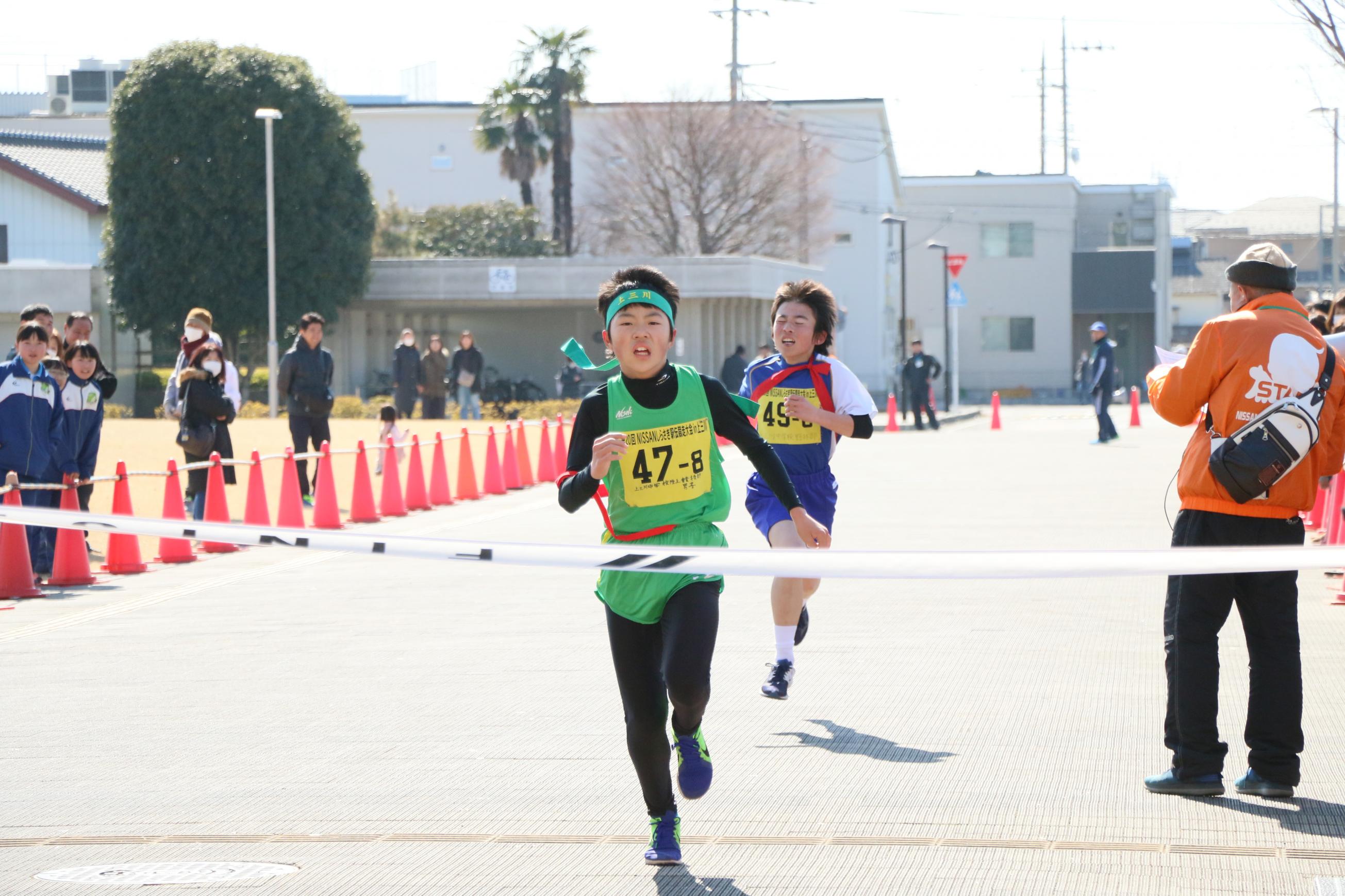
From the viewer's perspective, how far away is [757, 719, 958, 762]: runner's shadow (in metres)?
6.33

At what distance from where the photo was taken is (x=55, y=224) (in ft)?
160

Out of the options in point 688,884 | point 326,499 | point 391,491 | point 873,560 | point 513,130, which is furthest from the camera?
point 513,130

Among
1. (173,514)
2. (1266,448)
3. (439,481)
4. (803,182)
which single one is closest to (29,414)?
(173,514)

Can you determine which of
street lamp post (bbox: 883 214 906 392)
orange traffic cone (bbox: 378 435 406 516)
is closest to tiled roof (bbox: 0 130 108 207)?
street lamp post (bbox: 883 214 906 392)

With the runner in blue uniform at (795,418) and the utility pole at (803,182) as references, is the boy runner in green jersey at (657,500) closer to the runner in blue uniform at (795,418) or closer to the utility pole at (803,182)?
the runner in blue uniform at (795,418)

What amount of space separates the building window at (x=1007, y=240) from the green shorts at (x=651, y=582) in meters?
65.7

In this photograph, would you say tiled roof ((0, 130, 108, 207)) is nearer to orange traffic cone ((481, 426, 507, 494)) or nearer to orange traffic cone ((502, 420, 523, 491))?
orange traffic cone ((502, 420, 523, 491))

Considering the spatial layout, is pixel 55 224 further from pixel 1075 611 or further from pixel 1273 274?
pixel 1273 274

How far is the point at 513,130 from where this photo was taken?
53.3 metres

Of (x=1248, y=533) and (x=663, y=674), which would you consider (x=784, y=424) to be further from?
(x=663, y=674)

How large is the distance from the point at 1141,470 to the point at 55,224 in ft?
121

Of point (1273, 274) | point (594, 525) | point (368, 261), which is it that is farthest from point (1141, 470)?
point (368, 261)

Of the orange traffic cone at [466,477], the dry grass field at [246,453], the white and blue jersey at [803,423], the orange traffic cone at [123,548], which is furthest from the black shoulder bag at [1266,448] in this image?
the orange traffic cone at [466,477]

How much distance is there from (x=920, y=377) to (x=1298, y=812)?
2883cm
